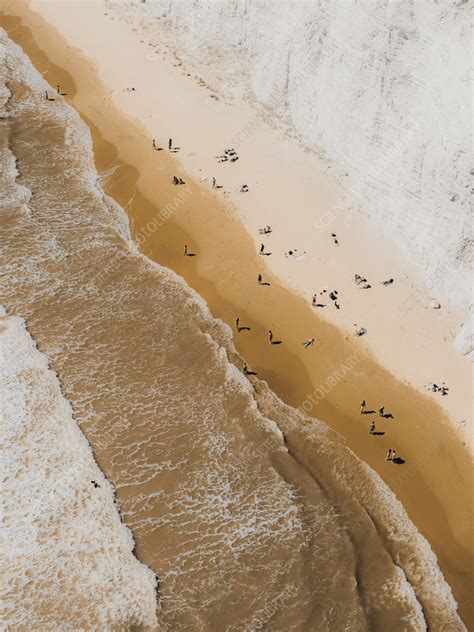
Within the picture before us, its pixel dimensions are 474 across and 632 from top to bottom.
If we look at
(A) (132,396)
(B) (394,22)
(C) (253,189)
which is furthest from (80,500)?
(B) (394,22)

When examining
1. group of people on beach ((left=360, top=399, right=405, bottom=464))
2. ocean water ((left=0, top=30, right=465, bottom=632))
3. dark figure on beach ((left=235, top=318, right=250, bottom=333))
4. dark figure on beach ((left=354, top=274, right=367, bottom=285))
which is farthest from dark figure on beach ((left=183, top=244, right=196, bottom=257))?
group of people on beach ((left=360, top=399, right=405, bottom=464))

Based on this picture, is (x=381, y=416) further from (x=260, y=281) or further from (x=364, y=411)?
(x=260, y=281)

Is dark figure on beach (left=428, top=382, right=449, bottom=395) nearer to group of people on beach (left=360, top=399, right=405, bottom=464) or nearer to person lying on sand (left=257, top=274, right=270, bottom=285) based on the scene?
A: group of people on beach (left=360, top=399, right=405, bottom=464)

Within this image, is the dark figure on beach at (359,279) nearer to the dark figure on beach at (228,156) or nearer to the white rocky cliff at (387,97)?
the white rocky cliff at (387,97)

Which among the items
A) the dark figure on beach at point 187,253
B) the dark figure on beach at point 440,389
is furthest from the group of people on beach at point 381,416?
the dark figure on beach at point 187,253

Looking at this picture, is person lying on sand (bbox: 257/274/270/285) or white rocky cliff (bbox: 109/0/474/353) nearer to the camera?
white rocky cliff (bbox: 109/0/474/353)

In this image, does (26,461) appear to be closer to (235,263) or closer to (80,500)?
(80,500)
